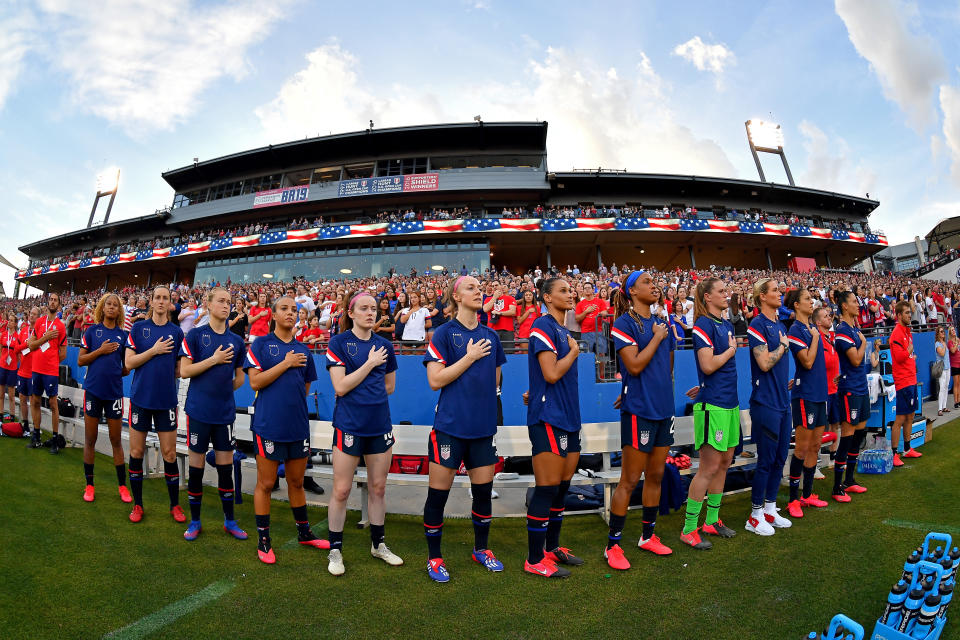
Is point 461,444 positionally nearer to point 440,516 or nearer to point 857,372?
point 440,516

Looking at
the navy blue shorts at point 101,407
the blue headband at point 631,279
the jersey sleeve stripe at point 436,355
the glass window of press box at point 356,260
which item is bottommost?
the navy blue shorts at point 101,407

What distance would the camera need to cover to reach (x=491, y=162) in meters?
32.6

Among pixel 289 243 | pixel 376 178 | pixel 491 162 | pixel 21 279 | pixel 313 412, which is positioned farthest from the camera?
pixel 21 279

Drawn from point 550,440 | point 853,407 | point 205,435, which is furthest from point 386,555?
point 853,407

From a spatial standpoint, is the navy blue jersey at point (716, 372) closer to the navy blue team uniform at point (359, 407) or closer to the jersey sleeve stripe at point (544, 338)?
the jersey sleeve stripe at point (544, 338)

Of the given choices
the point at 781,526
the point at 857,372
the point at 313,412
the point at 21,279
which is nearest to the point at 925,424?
the point at 857,372

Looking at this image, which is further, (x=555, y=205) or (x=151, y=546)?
(x=555, y=205)

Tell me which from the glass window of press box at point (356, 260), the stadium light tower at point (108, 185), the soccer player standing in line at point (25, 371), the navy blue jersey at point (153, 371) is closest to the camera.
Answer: the navy blue jersey at point (153, 371)

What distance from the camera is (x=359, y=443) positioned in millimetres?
3217

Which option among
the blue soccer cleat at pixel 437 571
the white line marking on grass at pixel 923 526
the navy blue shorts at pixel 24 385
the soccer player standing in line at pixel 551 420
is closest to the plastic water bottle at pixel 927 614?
the soccer player standing in line at pixel 551 420

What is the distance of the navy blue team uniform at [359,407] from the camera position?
3.20 metres

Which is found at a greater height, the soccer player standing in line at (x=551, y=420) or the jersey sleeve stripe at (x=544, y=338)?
the jersey sleeve stripe at (x=544, y=338)

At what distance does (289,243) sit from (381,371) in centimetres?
2831

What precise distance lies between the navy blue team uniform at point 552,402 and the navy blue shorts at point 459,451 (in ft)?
1.07
